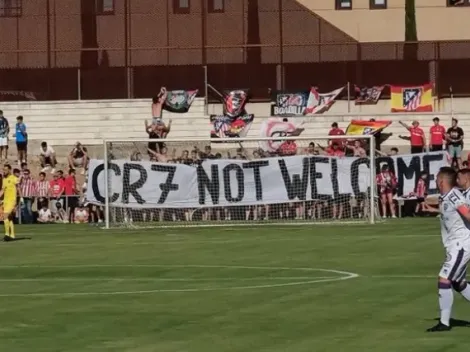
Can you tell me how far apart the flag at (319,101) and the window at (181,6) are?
729cm

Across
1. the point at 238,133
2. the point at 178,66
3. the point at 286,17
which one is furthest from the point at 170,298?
the point at 286,17

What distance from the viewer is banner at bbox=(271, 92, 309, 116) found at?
5116 centimetres

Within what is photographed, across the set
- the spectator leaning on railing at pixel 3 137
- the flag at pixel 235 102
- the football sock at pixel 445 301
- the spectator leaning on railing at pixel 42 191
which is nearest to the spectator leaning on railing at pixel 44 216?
the spectator leaning on railing at pixel 42 191

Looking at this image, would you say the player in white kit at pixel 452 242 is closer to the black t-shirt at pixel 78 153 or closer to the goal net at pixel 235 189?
the goal net at pixel 235 189

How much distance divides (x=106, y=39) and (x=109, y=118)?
566 cm

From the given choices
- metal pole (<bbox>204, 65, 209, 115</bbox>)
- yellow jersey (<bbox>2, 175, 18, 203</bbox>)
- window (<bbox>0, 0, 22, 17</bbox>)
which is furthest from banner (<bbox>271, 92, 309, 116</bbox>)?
yellow jersey (<bbox>2, 175, 18, 203</bbox>)

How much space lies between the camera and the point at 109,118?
5178cm

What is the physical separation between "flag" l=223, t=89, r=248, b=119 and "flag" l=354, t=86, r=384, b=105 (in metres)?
4.10

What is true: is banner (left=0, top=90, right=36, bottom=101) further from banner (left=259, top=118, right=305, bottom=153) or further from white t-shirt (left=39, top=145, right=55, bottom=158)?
banner (left=259, top=118, right=305, bottom=153)

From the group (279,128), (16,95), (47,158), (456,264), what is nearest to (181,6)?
(16,95)

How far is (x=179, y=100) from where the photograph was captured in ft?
168

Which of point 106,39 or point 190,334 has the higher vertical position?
point 106,39

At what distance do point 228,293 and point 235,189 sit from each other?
1936cm

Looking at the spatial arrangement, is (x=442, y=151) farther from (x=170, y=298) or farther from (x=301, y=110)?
(x=170, y=298)
